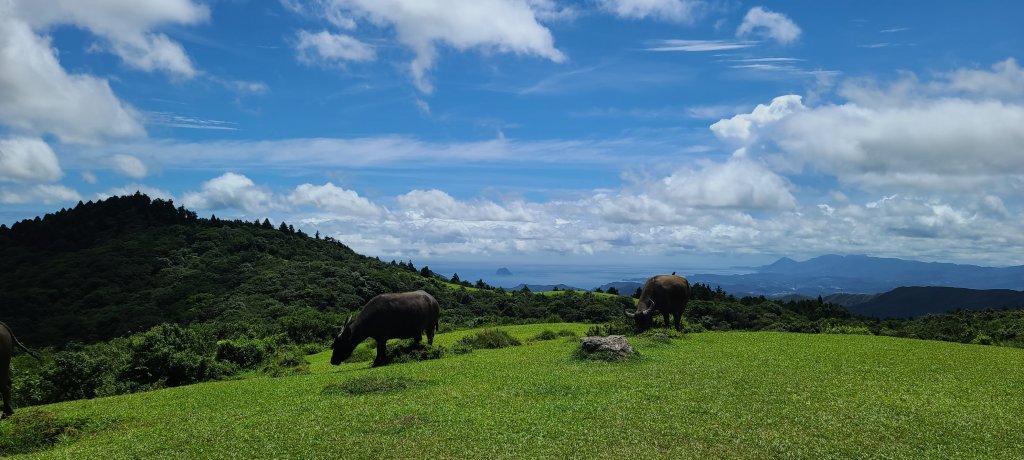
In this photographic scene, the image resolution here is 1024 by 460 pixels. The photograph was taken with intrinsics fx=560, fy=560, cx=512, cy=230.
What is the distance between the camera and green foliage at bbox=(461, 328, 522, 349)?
99.7ft

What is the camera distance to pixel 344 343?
24.5m

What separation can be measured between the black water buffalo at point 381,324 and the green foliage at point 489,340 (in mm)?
5019

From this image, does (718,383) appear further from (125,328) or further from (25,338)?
(25,338)

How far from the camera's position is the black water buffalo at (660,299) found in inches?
1182

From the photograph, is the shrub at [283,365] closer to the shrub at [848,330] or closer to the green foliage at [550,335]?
the green foliage at [550,335]

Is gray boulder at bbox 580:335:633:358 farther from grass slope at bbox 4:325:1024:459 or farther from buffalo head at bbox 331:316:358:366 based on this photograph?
buffalo head at bbox 331:316:358:366

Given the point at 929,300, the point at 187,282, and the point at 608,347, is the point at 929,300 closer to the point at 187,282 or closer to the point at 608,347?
the point at 608,347

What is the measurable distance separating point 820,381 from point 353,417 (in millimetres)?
13786

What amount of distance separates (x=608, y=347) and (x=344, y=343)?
11404 mm

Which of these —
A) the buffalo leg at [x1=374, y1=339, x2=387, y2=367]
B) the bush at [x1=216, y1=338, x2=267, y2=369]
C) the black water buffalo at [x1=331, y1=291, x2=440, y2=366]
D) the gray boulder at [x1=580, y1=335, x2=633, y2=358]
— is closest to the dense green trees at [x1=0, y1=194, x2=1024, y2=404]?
the bush at [x1=216, y1=338, x2=267, y2=369]

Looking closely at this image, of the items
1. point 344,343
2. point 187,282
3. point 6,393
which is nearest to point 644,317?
point 344,343

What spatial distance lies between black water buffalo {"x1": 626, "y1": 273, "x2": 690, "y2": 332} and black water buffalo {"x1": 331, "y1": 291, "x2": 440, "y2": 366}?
1196cm

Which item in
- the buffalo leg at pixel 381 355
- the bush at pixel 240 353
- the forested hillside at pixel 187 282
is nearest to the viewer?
the buffalo leg at pixel 381 355

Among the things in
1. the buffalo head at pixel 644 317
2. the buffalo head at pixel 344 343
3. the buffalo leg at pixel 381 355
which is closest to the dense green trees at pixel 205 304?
the buffalo head at pixel 644 317
